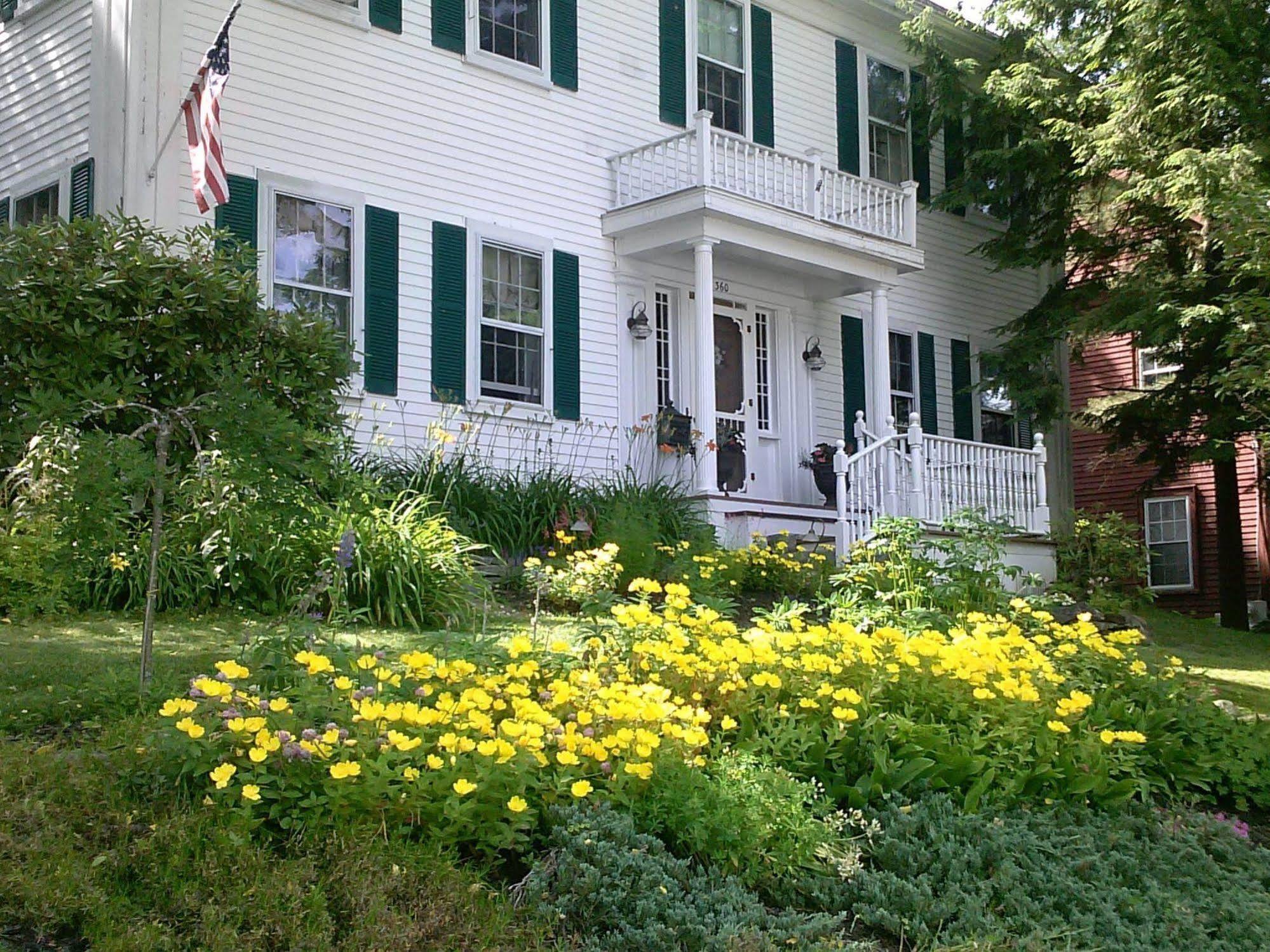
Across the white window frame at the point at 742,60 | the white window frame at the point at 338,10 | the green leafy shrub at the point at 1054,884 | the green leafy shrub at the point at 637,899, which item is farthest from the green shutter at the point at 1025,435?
the green leafy shrub at the point at 637,899

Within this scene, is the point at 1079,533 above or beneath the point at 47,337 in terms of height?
beneath

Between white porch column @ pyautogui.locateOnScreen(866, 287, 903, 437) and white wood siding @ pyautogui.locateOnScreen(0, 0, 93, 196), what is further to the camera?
white porch column @ pyautogui.locateOnScreen(866, 287, 903, 437)

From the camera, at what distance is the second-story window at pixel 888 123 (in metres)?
16.7

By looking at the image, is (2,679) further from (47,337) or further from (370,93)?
(370,93)

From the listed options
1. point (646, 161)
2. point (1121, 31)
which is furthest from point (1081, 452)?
point (646, 161)

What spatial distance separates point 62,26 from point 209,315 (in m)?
5.90

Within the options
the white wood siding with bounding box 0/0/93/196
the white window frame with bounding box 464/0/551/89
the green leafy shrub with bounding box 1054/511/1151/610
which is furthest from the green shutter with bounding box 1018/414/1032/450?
the white wood siding with bounding box 0/0/93/196

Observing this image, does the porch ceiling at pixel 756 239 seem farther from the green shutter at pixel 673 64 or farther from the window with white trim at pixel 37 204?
the window with white trim at pixel 37 204

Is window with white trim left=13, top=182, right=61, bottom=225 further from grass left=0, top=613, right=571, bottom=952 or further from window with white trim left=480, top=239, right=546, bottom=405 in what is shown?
grass left=0, top=613, right=571, bottom=952

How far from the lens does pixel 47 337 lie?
21.6 feet

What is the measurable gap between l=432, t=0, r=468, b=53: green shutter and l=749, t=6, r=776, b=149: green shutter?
149 inches

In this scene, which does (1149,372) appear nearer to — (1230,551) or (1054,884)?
(1230,551)

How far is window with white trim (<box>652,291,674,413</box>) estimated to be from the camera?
552 inches

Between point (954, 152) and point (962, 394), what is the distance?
3.14 m
